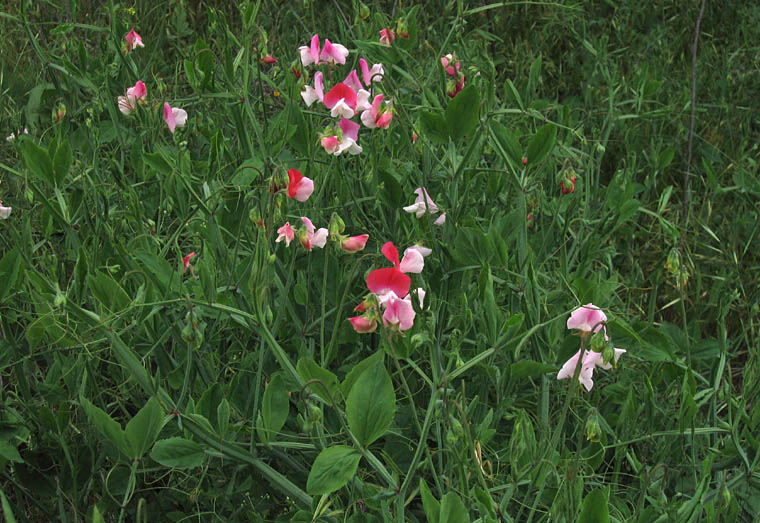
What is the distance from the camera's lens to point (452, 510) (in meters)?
0.86

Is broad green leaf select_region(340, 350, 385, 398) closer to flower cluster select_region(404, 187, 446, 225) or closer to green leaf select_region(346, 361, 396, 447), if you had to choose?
green leaf select_region(346, 361, 396, 447)

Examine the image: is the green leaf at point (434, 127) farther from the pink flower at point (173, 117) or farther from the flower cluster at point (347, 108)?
the pink flower at point (173, 117)

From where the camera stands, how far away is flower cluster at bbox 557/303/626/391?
3.20ft

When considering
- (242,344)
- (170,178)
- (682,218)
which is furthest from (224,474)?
(682,218)

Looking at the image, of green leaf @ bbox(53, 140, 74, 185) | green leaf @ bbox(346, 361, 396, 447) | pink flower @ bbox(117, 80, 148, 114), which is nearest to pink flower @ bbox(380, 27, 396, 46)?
pink flower @ bbox(117, 80, 148, 114)

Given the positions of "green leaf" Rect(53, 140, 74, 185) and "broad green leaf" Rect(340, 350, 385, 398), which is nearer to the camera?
"broad green leaf" Rect(340, 350, 385, 398)

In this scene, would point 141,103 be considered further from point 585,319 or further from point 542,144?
point 585,319

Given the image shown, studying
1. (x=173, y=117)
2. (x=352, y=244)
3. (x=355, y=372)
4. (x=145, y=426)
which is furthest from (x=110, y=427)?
(x=173, y=117)

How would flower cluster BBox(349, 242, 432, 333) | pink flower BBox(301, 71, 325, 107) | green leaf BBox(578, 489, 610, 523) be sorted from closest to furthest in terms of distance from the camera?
green leaf BBox(578, 489, 610, 523), flower cluster BBox(349, 242, 432, 333), pink flower BBox(301, 71, 325, 107)

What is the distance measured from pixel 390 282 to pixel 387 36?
82 cm

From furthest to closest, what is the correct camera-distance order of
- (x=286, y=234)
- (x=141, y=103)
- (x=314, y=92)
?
(x=141, y=103), (x=314, y=92), (x=286, y=234)

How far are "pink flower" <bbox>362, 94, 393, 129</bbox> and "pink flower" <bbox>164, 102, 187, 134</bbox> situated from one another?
0.44 metres

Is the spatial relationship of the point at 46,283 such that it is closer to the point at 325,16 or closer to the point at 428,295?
the point at 428,295

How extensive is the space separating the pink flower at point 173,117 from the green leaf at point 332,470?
919 mm
